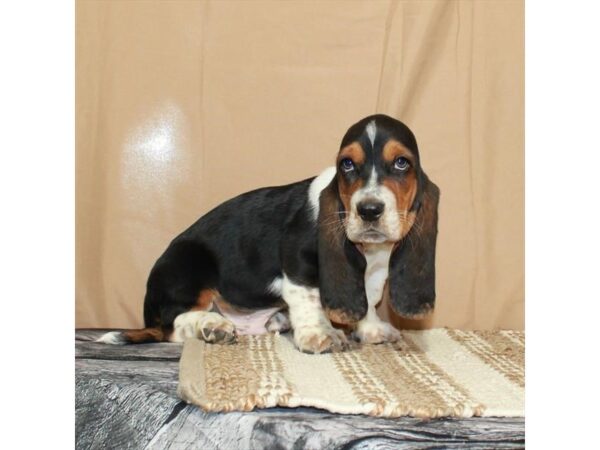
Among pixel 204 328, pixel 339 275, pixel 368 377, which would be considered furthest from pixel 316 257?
pixel 368 377

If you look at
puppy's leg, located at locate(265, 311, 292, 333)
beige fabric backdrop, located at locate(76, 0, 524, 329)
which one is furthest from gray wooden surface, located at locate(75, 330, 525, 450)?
beige fabric backdrop, located at locate(76, 0, 524, 329)

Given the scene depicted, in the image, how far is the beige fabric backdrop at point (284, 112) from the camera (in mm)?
4336

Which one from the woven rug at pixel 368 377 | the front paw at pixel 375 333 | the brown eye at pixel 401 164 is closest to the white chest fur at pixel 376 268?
the front paw at pixel 375 333

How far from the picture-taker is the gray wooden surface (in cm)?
238

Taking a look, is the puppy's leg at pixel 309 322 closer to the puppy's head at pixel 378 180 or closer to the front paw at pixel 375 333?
the front paw at pixel 375 333

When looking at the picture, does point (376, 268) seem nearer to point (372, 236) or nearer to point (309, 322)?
point (309, 322)

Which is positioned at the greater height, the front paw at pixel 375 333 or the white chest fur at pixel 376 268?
the white chest fur at pixel 376 268

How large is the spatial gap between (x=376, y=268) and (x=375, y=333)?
0.33 meters

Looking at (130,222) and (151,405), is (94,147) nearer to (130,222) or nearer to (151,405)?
(130,222)

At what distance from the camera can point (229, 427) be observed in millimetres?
2459

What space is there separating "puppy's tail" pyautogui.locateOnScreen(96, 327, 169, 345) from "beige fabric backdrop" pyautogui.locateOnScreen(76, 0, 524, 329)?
0.76 meters

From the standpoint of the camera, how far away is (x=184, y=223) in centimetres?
442

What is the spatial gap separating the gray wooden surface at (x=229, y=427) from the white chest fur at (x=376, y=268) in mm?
1125

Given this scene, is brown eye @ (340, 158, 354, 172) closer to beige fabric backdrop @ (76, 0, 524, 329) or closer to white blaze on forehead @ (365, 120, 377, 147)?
white blaze on forehead @ (365, 120, 377, 147)
